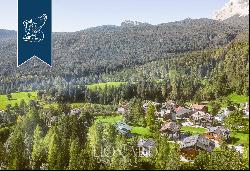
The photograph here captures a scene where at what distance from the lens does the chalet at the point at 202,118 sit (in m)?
104

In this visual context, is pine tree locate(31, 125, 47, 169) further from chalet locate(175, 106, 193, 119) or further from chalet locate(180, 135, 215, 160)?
chalet locate(175, 106, 193, 119)

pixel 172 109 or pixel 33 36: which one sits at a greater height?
pixel 33 36

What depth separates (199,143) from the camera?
7769 cm

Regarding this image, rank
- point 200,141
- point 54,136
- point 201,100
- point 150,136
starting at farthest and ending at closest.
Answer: point 201,100 < point 150,136 < point 200,141 < point 54,136

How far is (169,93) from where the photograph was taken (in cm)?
14588

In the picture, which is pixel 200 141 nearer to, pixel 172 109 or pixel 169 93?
pixel 172 109

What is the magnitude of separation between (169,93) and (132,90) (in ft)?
47.6

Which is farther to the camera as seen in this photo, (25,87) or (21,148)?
(25,87)

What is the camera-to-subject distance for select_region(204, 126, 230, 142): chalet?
8256cm

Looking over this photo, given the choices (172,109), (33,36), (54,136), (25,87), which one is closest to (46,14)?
(33,36)

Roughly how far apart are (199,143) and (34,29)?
185 feet

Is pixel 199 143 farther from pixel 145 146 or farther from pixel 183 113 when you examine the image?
pixel 183 113

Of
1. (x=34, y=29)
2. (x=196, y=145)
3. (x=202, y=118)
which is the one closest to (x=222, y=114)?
(x=202, y=118)

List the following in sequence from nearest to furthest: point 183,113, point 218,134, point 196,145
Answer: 1. point 196,145
2. point 218,134
3. point 183,113
